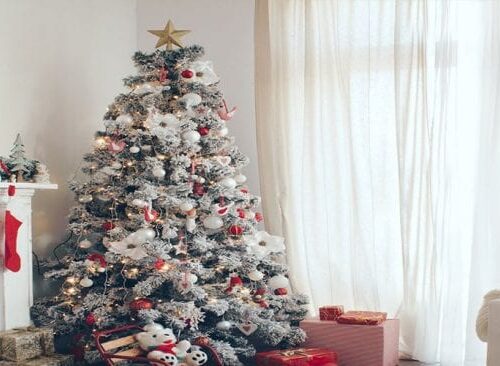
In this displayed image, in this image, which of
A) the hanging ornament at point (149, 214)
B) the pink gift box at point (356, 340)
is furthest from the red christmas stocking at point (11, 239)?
the pink gift box at point (356, 340)

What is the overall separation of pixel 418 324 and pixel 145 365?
1.85m

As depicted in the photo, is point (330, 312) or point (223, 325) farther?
point (330, 312)

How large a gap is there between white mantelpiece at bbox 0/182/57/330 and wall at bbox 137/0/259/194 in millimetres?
1641

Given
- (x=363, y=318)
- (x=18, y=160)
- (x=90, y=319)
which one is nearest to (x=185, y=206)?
(x=90, y=319)

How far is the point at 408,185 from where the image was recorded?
469 cm

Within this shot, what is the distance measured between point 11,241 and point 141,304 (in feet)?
2.61

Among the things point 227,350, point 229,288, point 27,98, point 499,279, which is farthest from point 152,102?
point 499,279

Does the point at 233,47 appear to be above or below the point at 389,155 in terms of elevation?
above

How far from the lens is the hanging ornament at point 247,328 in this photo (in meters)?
4.18

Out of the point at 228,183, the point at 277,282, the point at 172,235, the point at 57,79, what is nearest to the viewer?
the point at 172,235

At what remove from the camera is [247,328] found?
420 cm

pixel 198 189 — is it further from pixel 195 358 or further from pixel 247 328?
pixel 195 358

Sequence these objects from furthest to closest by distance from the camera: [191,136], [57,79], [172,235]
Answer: [57,79] → [191,136] → [172,235]

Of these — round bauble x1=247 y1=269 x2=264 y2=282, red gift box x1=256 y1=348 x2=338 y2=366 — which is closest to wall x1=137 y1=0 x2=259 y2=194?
round bauble x1=247 y1=269 x2=264 y2=282
